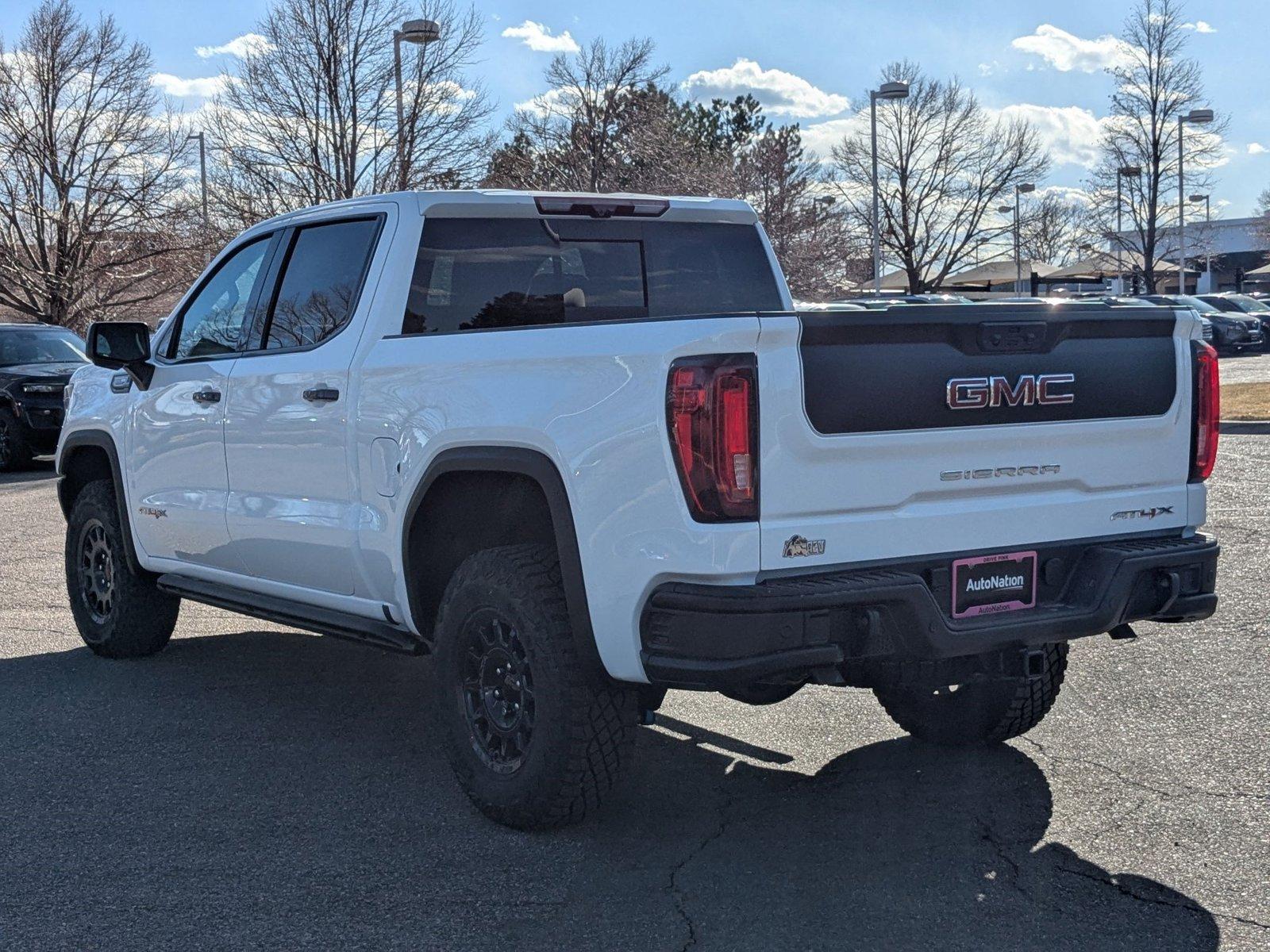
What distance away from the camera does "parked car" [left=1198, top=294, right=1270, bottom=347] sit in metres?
38.8

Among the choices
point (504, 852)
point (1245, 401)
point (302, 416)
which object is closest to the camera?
point (504, 852)

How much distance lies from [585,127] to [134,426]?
23.2 metres

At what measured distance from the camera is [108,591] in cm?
718

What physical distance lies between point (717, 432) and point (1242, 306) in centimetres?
4072

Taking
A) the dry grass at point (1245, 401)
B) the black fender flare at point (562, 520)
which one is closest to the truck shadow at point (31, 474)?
the black fender flare at point (562, 520)

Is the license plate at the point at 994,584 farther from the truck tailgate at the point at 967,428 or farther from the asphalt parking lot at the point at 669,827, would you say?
the asphalt parking lot at the point at 669,827

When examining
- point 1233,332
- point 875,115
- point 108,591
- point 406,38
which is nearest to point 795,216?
point 875,115

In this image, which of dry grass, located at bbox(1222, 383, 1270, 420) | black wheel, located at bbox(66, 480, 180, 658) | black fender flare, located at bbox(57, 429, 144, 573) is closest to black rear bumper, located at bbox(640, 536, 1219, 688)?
black fender flare, located at bbox(57, 429, 144, 573)

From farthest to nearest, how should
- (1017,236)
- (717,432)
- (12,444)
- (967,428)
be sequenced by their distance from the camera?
(1017,236)
(12,444)
(967,428)
(717,432)

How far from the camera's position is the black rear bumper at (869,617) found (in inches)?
149

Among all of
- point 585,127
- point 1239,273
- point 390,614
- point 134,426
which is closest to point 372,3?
point 585,127

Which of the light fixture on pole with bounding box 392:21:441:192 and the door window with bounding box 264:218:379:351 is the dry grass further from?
the door window with bounding box 264:218:379:351

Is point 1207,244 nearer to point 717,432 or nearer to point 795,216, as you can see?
point 795,216

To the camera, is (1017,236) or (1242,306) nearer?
(1242,306)
